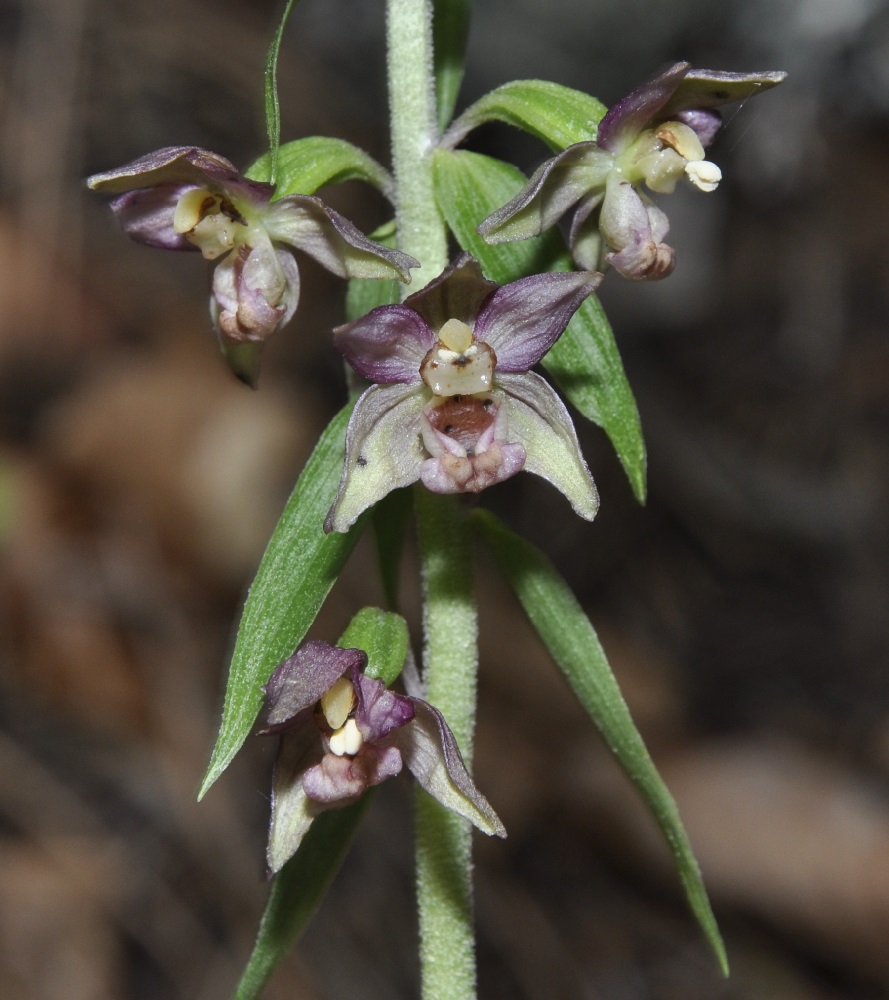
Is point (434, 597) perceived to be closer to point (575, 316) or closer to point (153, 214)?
point (575, 316)

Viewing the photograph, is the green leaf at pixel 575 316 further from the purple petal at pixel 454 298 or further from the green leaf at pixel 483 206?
the purple petal at pixel 454 298

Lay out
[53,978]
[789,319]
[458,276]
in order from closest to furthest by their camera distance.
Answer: [458,276]
[53,978]
[789,319]

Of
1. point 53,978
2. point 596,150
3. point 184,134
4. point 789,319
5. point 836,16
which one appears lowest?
point 53,978

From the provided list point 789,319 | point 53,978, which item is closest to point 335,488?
point 53,978

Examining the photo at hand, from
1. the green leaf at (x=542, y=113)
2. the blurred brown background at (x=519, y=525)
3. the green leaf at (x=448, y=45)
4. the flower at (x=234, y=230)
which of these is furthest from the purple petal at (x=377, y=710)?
the blurred brown background at (x=519, y=525)

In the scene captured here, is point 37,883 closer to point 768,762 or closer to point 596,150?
point 768,762

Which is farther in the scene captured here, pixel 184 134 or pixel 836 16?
pixel 184 134
